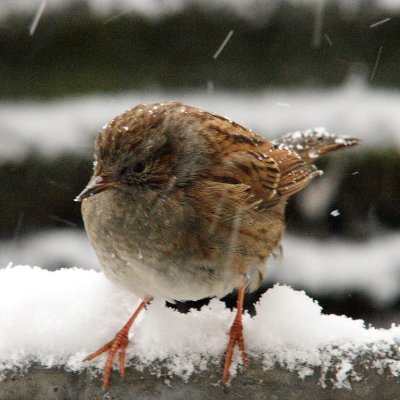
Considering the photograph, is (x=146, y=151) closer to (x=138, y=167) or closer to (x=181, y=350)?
(x=138, y=167)

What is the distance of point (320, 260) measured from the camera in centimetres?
273

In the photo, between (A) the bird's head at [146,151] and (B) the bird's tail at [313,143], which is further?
(B) the bird's tail at [313,143]

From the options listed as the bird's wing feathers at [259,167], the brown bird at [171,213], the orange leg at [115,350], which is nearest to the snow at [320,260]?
the bird's wing feathers at [259,167]

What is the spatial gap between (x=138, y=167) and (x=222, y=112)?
84 cm

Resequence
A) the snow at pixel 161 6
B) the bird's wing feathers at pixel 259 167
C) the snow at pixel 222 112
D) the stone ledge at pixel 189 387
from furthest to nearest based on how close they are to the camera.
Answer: the snow at pixel 222 112 < the snow at pixel 161 6 < the bird's wing feathers at pixel 259 167 < the stone ledge at pixel 189 387

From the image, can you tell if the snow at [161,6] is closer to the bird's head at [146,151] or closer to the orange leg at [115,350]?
the bird's head at [146,151]

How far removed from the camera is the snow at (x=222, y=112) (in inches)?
104

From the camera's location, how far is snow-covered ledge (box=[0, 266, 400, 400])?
166 cm

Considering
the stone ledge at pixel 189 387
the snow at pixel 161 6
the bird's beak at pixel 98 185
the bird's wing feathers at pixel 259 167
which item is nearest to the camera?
the stone ledge at pixel 189 387

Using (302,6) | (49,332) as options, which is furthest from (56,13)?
(49,332)

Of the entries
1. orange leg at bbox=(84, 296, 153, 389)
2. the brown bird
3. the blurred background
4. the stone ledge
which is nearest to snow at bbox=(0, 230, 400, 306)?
the blurred background

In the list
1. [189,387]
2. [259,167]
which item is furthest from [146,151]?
[189,387]

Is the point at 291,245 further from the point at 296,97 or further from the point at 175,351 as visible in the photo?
the point at 175,351

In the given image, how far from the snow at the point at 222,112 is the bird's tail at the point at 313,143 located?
14 cm
